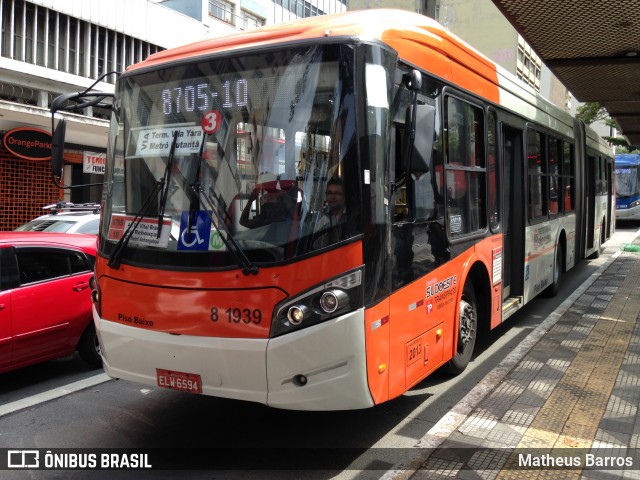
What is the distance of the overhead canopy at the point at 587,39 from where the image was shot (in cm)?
716

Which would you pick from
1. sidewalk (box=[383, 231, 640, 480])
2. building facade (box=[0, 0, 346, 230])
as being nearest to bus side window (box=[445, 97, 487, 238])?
sidewalk (box=[383, 231, 640, 480])

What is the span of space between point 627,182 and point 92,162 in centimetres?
2272

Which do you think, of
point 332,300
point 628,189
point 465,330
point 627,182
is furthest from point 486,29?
point 332,300

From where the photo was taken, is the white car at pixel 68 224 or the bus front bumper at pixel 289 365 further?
the white car at pixel 68 224

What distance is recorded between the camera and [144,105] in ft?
13.7

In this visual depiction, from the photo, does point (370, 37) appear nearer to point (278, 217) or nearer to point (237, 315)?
point (278, 217)

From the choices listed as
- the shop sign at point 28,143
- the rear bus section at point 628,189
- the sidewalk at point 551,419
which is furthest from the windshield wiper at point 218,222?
the rear bus section at point 628,189

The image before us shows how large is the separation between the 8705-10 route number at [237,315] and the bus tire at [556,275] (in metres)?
6.82

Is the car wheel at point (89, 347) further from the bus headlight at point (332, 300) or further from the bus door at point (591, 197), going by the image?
the bus door at point (591, 197)

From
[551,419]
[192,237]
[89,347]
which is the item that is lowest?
[551,419]

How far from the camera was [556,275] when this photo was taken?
930cm

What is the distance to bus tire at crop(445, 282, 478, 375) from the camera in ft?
18.1

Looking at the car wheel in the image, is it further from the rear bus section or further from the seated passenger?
the rear bus section

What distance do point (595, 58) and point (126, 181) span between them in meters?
8.30
